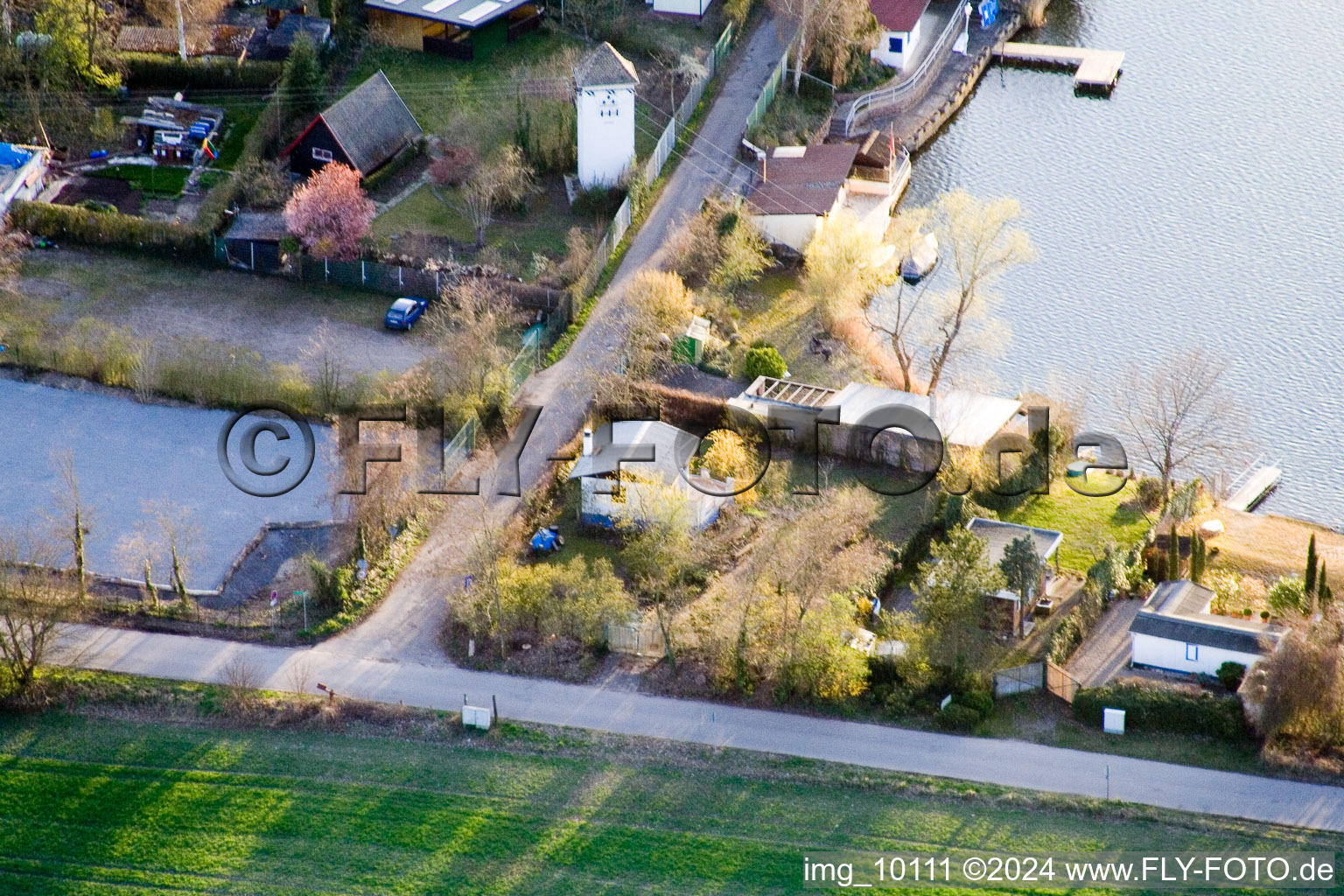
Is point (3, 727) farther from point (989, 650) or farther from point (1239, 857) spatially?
point (1239, 857)

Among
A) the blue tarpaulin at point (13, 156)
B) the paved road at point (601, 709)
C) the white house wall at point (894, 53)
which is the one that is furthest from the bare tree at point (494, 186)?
the white house wall at point (894, 53)

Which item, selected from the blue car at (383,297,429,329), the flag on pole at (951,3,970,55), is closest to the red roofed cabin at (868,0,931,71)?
the flag on pole at (951,3,970,55)

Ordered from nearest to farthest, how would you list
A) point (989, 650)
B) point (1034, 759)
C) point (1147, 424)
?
1. point (1034, 759)
2. point (989, 650)
3. point (1147, 424)

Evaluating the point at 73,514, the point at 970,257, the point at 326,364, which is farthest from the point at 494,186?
the point at 73,514

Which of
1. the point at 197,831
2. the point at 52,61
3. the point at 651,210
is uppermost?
the point at 52,61

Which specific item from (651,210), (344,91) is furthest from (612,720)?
(344,91)
